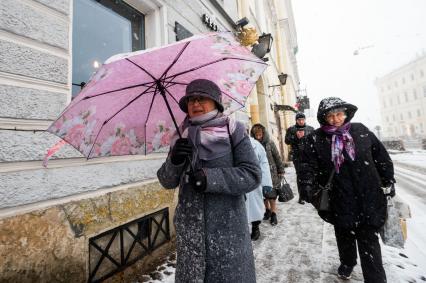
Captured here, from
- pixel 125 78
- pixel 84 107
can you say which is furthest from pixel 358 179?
pixel 84 107

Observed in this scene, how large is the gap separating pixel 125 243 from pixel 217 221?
202cm

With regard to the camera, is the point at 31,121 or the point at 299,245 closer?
the point at 31,121

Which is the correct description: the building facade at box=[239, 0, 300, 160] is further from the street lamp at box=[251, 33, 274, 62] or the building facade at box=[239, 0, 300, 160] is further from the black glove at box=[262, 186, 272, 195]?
the black glove at box=[262, 186, 272, 195]

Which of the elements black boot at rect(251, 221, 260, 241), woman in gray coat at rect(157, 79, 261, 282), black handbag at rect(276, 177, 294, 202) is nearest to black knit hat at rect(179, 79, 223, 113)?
woman in gray coat at rect(157, 79, 261, 282)

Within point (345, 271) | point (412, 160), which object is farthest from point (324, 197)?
point (412, 160)

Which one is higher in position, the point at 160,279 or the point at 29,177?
the point at 29,177

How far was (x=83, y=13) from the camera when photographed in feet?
10.6

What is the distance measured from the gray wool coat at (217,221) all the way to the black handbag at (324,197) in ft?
3.89

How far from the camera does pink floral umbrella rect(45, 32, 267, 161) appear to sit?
4.97 feet

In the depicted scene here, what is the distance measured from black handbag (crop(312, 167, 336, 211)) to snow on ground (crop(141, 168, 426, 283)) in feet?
2.79

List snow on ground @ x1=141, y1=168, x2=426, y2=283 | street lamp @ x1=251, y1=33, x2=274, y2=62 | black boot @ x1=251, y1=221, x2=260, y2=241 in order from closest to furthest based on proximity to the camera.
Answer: snow on ground @ x1=141, y1=168, x2=426, y2=283, black boot @ x1=251, y1=221, x2=260, y2=241, street lamp @ x1=251, y1=33, x2=274, y2=62

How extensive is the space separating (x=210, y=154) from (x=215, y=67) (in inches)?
25.9

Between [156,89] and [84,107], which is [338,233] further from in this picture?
[84,107]

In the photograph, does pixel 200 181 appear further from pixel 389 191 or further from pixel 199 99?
pixel 389 191
